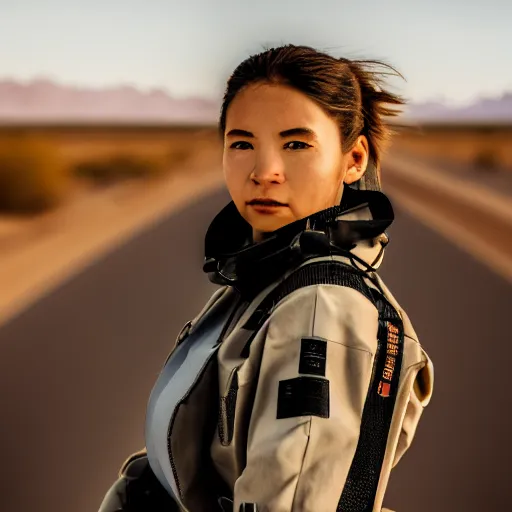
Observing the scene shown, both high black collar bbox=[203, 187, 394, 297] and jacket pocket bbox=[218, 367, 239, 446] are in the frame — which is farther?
high black collar bbox=[203, 187, 394, 297]

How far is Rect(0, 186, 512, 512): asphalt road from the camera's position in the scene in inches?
212

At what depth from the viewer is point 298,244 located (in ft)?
6.01

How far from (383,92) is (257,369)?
0.79 meters

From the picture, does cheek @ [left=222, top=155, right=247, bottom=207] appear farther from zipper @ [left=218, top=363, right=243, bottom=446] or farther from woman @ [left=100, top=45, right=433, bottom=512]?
zipper @ [left=218, top=363, right=243, bottom=446]

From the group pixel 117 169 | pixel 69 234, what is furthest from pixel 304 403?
pixel 117 169

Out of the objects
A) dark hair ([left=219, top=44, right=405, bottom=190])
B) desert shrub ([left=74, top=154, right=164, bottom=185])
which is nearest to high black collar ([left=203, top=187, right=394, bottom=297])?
dark hair ([left=219, top=44, right=405, bottom=190])

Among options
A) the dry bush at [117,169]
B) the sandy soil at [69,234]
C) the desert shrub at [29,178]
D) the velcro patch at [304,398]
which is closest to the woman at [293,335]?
the velcro patch at [304,398]

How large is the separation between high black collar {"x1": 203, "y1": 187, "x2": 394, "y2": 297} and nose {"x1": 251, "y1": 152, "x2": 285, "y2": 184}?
0.10 metres

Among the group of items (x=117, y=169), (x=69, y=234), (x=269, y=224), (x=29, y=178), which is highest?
(x=269, y=224)

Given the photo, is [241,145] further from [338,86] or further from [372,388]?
→ [372,388]

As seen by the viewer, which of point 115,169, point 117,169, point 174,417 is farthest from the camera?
point 117,169

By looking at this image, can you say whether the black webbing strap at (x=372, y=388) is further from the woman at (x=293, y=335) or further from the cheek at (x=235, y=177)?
the cheek at (x=235, y=177)

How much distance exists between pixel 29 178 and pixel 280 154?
26.5 m

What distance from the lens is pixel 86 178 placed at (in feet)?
145
